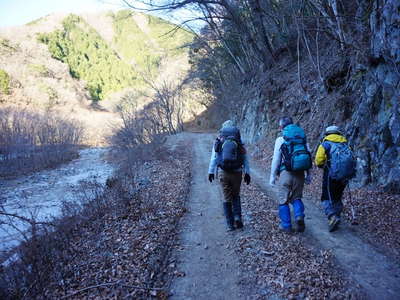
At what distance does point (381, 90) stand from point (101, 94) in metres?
95.8

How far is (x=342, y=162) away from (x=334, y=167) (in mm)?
163

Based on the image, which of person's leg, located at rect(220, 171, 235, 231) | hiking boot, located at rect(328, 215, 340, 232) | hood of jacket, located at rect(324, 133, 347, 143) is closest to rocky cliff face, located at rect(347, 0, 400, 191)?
hiking boot, located at rect(328, 215, 340, 232)

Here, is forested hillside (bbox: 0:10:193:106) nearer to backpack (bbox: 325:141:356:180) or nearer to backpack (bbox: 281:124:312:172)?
backpack (bbox: 281:124:312:172)

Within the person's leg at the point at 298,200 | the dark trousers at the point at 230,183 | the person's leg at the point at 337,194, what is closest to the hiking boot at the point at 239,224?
the dark trousers at the point at 230,183

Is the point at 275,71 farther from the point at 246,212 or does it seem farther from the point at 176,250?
the point at 176,250

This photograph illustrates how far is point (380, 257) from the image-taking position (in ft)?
14.2

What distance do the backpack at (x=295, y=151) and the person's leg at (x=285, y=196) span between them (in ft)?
0.59

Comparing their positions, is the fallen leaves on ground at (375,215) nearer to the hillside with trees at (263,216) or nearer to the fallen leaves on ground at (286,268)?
the hillside with trees at (263,216)

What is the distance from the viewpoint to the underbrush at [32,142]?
31923mm

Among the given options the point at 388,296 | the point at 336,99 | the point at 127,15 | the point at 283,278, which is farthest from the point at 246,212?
the point at 127,15

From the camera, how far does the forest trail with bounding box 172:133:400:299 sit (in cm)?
379

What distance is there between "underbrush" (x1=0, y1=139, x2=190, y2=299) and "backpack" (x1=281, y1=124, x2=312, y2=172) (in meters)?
2.75

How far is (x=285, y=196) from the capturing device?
5184 millimetres

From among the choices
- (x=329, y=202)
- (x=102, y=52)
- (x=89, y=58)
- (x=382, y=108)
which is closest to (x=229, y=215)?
(x=329, y=202)
